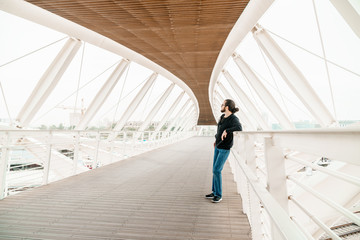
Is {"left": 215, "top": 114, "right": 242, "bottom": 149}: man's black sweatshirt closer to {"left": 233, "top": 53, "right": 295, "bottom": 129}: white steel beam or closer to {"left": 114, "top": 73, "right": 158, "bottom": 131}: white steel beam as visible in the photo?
{"left": 233, "top": 53, "right": 295, "bottom": 129}: white steel beam

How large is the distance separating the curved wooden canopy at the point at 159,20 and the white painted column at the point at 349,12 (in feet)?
6.81

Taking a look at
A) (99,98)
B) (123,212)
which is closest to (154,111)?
(99,98)

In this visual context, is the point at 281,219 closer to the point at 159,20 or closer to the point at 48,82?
the point at 159,20

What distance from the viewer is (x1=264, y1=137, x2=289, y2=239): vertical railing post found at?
5.11 feet

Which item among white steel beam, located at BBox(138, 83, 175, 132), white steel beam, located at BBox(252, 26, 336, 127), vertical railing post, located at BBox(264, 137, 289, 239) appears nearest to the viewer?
vertical railing post, located at BBox(264, 137, 289, 239)

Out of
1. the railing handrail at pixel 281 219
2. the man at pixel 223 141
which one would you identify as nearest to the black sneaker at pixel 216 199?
the man at pixel 223 141

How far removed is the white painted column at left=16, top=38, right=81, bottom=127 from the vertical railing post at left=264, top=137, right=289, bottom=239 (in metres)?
7.49

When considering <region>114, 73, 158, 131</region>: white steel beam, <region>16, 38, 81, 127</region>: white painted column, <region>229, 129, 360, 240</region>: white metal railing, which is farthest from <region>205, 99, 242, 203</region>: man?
<region>114, 73, 158, 131</region>: white steel beam

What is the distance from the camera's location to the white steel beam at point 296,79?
6.07 metres

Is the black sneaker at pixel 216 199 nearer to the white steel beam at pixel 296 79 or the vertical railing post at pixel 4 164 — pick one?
the vertical railing post at pixel 4 164

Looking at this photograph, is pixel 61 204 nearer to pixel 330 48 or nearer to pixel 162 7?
pixel 162 7

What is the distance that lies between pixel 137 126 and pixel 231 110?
12.4m

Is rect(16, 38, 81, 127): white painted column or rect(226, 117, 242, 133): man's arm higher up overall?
rect(16, 38, 81, 127): white painted column

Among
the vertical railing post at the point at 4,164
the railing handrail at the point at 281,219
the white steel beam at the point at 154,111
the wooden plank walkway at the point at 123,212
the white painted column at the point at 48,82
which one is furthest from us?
the white steel beam at the point at 154,111
